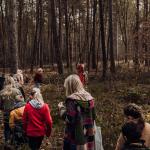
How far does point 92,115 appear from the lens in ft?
25.8

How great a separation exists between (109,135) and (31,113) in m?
3.80

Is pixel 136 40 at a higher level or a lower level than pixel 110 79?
higher

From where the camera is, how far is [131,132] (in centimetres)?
575

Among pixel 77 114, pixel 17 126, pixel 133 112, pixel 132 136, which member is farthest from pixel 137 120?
pixel 17 126

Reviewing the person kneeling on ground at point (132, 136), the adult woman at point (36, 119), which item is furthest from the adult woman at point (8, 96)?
the person kneeling on ground at point (132, 136)

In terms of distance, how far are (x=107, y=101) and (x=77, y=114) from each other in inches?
390

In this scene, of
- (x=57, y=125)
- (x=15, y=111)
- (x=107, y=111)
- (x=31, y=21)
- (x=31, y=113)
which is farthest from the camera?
(x=31, y=21)

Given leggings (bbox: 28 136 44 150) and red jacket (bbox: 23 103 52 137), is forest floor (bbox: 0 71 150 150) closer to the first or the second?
leggings (bbox: 28 136 44 150)

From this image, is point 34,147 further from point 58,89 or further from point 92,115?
point 58,89

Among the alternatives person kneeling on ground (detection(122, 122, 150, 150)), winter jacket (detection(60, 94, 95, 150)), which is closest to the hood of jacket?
winter jacket (detection(60, 94, 95, 150))

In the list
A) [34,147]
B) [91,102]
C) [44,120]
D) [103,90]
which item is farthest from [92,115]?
[103,90]

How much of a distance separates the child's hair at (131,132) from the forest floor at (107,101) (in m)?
4.78

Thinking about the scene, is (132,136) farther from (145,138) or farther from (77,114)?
(77,114)

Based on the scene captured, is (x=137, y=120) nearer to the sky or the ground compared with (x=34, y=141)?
nearer to the sky
